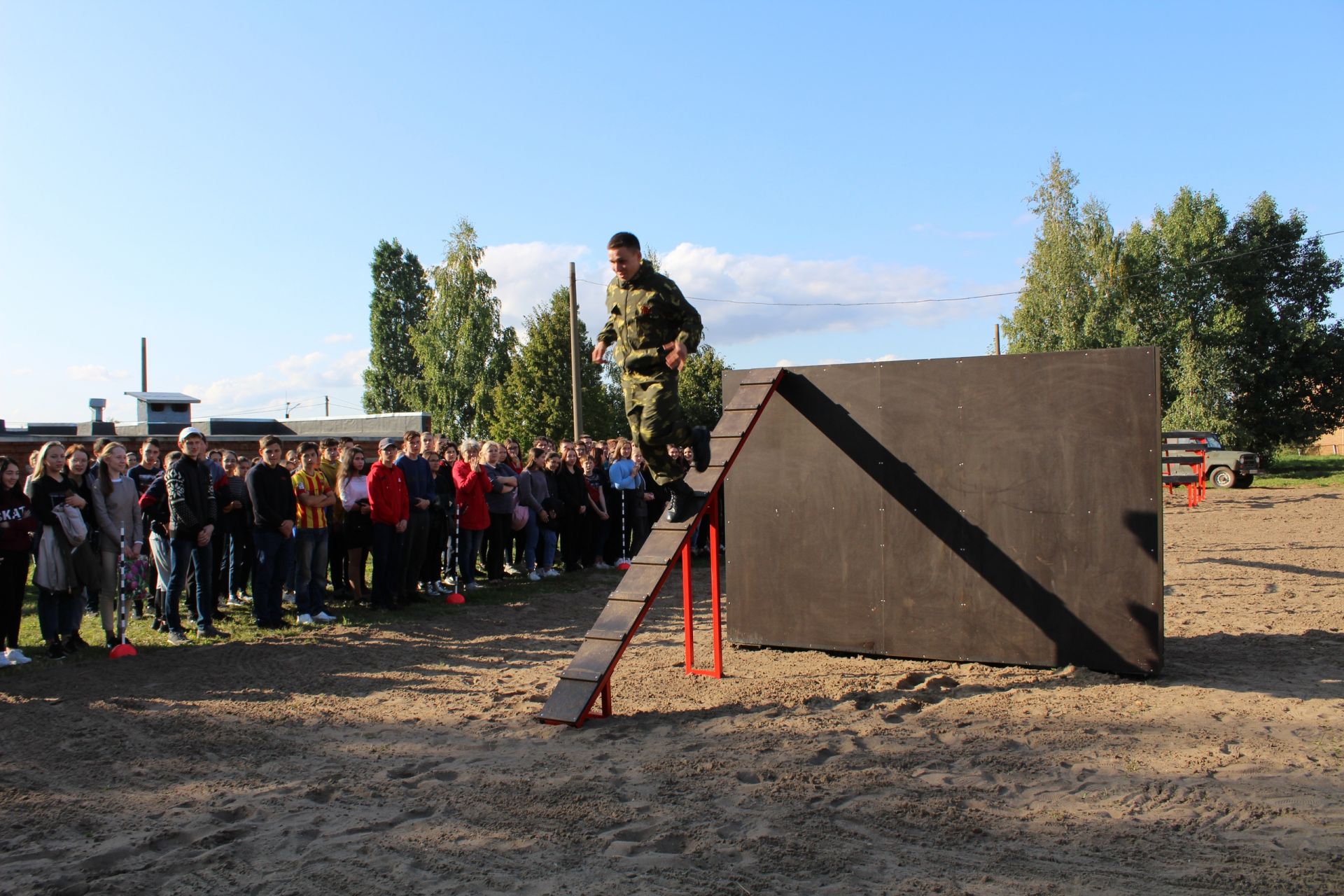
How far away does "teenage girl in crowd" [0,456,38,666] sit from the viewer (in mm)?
6965

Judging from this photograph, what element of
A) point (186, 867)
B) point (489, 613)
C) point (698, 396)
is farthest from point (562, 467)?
point (698, 396)

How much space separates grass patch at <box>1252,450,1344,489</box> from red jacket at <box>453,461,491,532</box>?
26.0 metres

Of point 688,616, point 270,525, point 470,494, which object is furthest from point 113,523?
point 688,616

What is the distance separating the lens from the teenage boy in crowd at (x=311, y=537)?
29.3ft

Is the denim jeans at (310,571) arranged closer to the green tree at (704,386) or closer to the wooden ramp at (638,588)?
the wooden ramp at (638,588)

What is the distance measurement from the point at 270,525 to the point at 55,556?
65.8 inches

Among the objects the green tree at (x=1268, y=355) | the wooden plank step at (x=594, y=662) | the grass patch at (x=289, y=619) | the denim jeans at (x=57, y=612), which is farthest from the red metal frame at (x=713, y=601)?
the green tree at (x=1268, y=355)

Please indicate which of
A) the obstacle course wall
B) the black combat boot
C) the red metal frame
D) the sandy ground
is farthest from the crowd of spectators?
the obstacle course wall

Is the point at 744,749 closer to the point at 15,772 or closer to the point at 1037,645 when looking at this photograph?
the point at 1037,645

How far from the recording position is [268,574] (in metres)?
8.57

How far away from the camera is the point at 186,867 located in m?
3.54

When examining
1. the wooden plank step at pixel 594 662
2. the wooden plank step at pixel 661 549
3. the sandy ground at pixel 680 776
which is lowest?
the sandy ground at pixel 680 776

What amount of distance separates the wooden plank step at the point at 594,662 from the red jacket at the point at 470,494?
5.12 meters

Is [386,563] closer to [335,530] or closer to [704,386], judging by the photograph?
[335,530]
